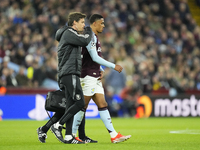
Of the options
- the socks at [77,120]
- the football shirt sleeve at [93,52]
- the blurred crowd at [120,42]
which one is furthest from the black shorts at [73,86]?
the blurred crowd at [120,42]

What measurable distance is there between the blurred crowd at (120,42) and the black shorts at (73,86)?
29.0ft

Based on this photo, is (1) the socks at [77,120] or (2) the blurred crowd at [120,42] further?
(2) the blurred crowd at [120,42]

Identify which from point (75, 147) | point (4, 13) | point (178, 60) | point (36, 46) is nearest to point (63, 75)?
point (75, 147)

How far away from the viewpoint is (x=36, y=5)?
20.2m

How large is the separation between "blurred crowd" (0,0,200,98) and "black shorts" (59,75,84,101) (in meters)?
8.83

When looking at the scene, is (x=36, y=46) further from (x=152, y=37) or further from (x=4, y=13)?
(x=152, y=37)

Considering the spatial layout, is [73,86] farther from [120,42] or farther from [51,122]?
[120,42]

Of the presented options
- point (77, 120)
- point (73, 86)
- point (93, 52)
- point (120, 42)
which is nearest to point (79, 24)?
point (93, 52)

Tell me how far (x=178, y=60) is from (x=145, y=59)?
78.2 inches

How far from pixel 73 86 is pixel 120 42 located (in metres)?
13.6

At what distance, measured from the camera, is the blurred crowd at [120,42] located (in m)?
16.4

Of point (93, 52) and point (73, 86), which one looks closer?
point (73, 86)

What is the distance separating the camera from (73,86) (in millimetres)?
6910

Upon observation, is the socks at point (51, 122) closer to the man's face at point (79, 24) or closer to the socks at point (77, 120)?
the socks at point (77, 120)
